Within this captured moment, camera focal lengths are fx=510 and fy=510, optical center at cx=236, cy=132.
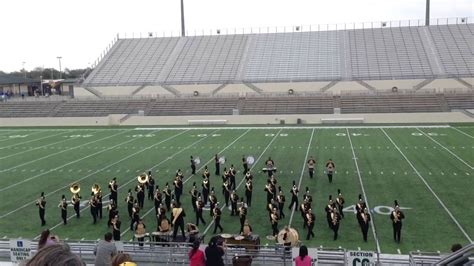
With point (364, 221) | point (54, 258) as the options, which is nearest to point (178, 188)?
point (364, 221)

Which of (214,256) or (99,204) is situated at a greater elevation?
(214,256)

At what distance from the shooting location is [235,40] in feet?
178

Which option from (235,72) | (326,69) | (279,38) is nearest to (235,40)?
(279,38)

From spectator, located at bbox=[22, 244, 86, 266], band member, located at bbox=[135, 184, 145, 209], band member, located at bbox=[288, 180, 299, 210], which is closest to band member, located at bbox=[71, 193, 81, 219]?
band member, located at bbox=[135, 184, 145, 209]

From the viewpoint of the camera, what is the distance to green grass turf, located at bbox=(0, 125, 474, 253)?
463 inches

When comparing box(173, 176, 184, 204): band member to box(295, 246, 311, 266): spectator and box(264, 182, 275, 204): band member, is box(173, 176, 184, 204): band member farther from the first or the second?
box(295, 246, 311, 266): spectator

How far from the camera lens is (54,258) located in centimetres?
154

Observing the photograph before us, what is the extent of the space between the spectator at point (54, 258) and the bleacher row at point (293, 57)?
43318mm

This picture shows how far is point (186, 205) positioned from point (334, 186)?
4.67 meters

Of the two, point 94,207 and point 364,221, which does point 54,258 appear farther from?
point 94,207

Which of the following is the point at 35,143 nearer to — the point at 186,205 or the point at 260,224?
the point at 186,205

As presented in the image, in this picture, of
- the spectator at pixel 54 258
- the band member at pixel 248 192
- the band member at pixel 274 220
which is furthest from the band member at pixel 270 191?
the spectator at pixel 54 258

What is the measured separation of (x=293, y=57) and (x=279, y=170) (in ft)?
106

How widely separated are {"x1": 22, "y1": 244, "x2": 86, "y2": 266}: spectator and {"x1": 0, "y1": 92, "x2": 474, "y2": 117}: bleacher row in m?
35.4
